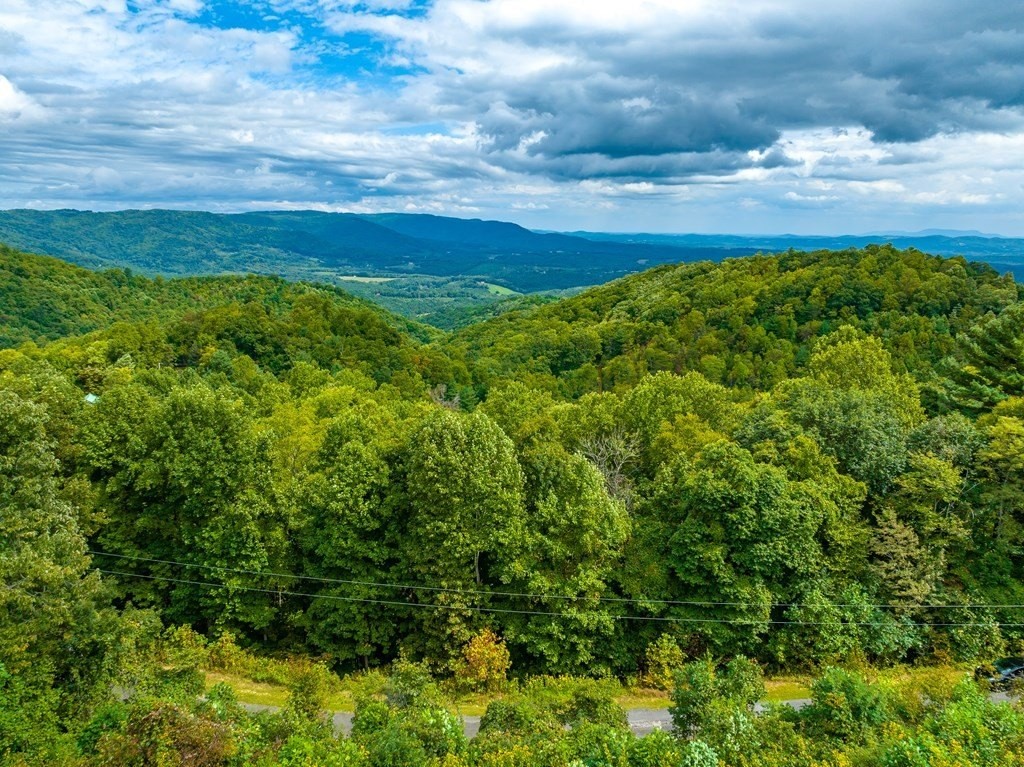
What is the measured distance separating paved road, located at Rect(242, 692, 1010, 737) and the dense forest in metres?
1.88

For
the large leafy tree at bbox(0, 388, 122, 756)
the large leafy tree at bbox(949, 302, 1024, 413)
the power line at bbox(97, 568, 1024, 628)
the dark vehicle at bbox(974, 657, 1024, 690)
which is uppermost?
the large leafy tree at bbox(949, 302, 1024, 413)

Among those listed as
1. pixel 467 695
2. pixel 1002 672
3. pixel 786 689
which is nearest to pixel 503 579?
pixel 467 695

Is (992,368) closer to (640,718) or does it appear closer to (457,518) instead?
(640,718)

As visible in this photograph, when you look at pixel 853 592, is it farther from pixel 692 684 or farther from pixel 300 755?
pixel 300 755

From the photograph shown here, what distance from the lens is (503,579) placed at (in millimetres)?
26594

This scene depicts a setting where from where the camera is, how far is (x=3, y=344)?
119812 mm

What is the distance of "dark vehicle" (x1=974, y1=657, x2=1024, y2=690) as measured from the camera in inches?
955

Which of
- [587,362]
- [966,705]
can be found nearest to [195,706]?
[966,705]

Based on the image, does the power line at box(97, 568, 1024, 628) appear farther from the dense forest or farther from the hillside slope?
the hillside slope

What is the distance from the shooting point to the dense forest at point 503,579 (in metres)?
15.9

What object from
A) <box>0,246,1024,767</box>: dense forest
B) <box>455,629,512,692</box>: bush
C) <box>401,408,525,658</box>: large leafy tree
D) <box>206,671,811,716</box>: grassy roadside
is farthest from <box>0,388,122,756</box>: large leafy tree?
<box>455,629,512,692</box>: bush

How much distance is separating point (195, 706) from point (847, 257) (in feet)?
378

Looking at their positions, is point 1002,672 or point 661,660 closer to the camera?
point 1002,672

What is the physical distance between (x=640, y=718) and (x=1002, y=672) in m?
14.4
